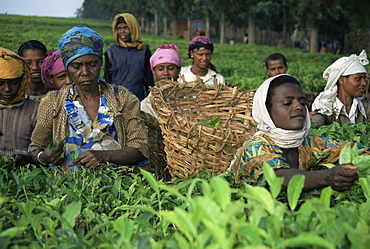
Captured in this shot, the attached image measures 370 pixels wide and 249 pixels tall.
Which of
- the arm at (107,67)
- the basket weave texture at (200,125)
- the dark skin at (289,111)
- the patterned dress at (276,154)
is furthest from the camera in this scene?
the arm at (107,67)

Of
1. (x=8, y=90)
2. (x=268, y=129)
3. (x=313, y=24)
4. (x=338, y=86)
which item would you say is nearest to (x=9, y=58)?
(x=8, y=90)

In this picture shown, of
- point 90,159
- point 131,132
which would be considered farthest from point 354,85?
point 90,159

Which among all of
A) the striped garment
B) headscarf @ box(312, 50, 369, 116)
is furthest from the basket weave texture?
headscarf @ box(312, 50, 369, 116)

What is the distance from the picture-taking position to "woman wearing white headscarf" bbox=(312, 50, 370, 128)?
13.7 feet

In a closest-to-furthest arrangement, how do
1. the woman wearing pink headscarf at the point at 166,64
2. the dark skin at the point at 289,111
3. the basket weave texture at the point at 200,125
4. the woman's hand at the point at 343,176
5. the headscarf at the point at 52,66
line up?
the woman's hand at the point at 343,176 < the dark skin at the point at 289,111 < the basket weave texture at the point at 200,125 < the headscarf at the point at 52,66 < the woman wearing pink headscarf at the point at 166,64

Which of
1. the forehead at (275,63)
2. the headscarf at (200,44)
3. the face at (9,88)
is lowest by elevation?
the face at (9,88)

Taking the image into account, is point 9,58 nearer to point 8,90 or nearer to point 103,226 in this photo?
point 8,90

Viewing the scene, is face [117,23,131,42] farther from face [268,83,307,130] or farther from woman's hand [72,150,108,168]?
face [268,83,307,130]

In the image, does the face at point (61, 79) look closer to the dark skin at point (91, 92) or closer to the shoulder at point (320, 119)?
the dark skin at point (91, 92)

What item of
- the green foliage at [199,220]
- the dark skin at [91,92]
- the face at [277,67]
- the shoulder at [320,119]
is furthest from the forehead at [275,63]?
the green foliage at [199,220]

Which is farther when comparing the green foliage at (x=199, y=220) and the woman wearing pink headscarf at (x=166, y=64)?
the woman wearing pink headscarf at (x=166, y=64)

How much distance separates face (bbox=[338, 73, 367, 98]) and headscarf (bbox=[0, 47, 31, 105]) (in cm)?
295

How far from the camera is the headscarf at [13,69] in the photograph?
2.96 meters

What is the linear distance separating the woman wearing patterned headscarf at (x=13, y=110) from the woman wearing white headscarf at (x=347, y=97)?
8.65 feet
